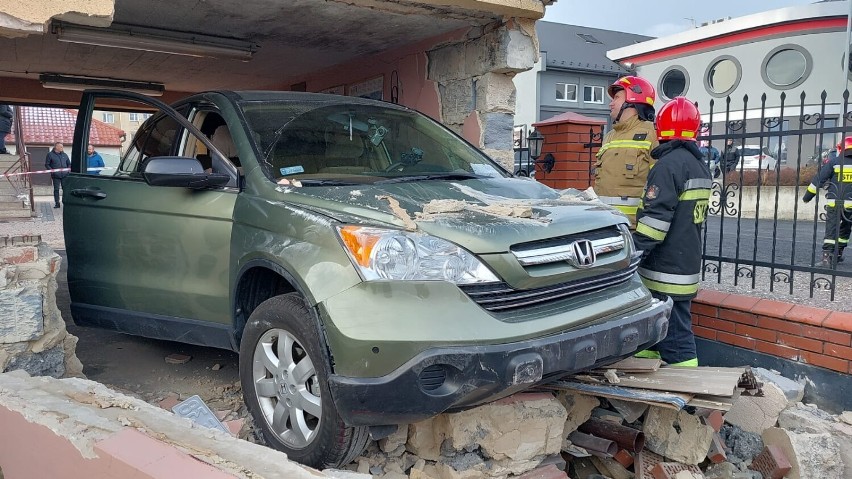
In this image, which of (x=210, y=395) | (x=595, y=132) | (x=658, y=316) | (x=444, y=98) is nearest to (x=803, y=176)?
(x=595, y=132)

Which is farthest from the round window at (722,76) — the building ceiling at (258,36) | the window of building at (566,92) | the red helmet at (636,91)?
the red helmet at (636,91)

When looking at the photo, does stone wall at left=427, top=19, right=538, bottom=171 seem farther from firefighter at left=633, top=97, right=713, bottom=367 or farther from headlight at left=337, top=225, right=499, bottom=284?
headlight at left=337, top=225, right=499, bottom=284

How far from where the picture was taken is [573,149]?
6.38 m

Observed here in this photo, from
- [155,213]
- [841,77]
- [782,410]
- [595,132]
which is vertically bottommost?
[782,410]

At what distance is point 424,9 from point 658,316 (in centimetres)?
327

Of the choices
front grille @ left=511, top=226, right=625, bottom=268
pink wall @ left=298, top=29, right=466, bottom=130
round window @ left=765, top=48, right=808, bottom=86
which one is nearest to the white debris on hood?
front grille @ left=511, top=226, right=625, bottom=268

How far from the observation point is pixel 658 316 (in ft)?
9.52

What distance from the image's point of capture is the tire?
98.1 inches

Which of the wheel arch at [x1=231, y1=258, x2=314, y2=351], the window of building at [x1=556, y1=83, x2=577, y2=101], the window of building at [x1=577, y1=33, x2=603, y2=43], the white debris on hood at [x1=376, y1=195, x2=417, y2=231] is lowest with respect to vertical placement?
the wheel arch at [x1=231, y1=258, x2=314, y2=351]

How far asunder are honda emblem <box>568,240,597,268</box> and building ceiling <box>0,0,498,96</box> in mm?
2951

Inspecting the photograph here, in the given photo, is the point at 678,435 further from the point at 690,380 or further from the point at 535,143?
the point at 535,143

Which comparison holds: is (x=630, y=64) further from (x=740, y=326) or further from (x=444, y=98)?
(x=740, y=326)

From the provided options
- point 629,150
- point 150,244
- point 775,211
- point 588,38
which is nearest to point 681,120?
point 629,150

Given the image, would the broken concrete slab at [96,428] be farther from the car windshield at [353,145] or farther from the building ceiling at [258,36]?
the building ceiling at [258,36]
